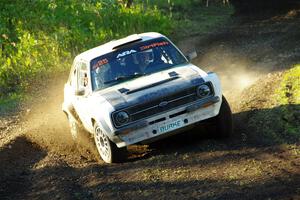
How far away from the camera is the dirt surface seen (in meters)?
6.85

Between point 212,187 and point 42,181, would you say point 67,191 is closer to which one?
point 42,181

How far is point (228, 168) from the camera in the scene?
7453 mm

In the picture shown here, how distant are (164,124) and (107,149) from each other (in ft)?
3.38

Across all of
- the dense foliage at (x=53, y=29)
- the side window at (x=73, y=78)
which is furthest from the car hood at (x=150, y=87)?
the dense foliage at (x=53, y=29)

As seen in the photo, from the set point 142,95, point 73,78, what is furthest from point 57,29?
point 142,95

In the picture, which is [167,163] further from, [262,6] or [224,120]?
[262,6]

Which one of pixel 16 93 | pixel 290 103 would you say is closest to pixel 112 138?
pixel 290 103

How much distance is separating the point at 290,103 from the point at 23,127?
6.25 m

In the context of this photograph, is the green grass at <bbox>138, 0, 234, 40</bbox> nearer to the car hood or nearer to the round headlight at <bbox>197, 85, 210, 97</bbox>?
the car hood

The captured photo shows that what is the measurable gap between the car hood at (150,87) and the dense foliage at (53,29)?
34.7 feet

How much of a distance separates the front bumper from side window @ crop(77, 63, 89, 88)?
5.72 ft

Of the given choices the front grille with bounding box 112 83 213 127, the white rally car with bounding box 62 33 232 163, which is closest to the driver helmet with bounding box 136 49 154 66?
the white rally car with bounding box 62 33 232 163

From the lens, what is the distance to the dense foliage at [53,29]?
64.2 feet

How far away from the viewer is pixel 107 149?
8664mm
